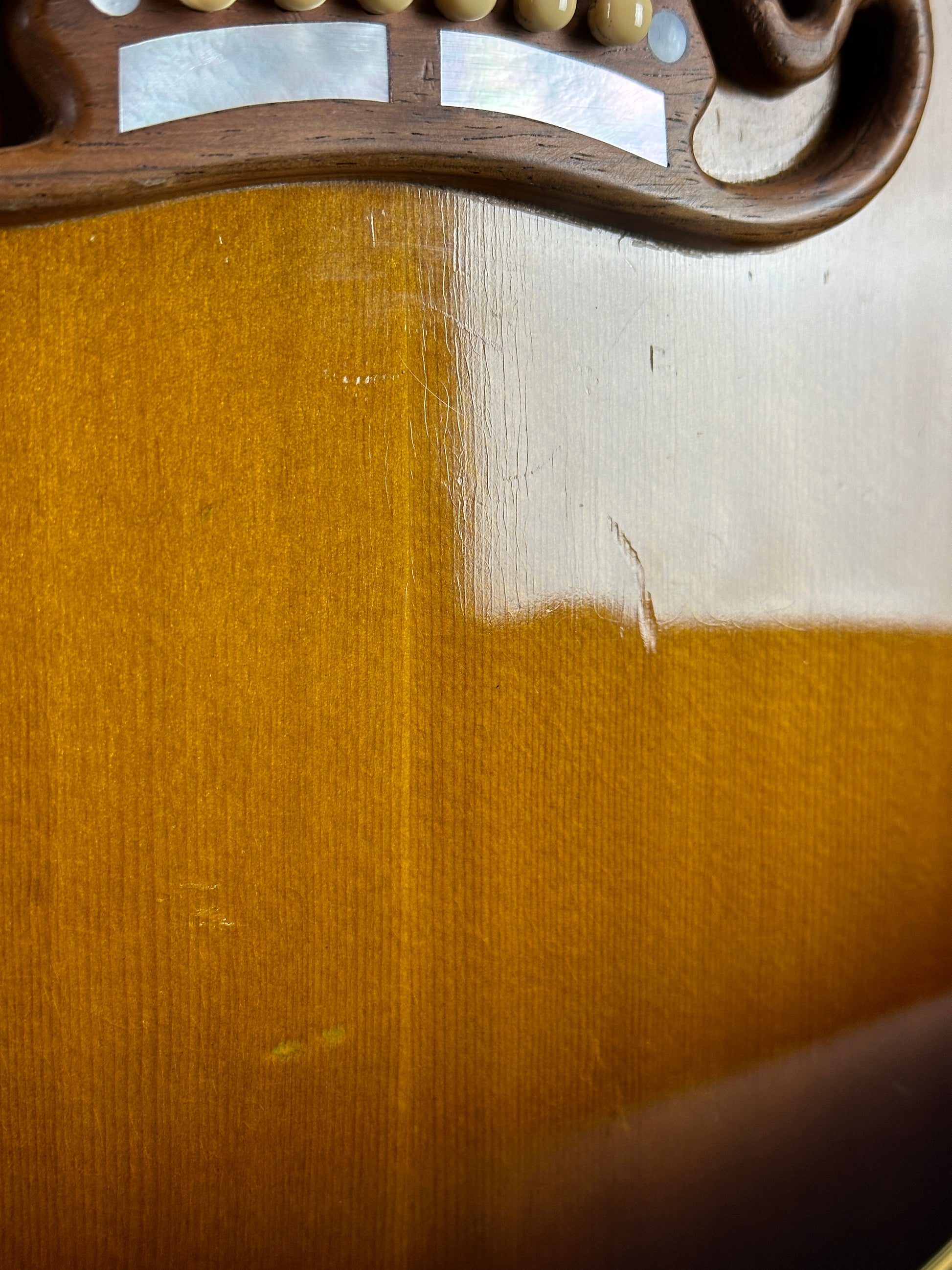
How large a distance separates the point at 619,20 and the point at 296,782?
341 millimetres

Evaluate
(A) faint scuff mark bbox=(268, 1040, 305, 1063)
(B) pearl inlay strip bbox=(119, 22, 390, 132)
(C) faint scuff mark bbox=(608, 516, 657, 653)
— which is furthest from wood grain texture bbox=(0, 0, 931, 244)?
(A) faint scuff mark bbox=(268, 1040, 305, 1063)

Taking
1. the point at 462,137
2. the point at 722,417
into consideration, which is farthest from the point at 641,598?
the point at 462,137

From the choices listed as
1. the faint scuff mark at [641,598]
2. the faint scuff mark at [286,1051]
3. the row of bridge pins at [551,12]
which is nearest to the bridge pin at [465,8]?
the row of bridge pins at [551,12]

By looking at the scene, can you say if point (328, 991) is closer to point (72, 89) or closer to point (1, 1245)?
point (1, 1245)

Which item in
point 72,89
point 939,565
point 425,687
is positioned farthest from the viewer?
point 939,565

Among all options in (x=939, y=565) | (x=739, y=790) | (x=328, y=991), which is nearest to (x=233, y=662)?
(x=328, y=991)

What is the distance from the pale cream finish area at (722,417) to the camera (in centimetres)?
46

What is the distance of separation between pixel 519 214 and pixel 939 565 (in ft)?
1.07

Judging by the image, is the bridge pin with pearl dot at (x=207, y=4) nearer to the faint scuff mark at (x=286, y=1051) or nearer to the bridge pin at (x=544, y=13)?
the bridge pin at (x=544, y=13)

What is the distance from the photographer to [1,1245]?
39 cm

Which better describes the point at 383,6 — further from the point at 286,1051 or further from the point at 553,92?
the point at 286,1051

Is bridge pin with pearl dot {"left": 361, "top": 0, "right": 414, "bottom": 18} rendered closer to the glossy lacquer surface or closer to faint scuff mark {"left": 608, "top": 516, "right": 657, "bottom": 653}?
the glossy lacquer surface

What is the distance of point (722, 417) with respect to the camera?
0.51 metres

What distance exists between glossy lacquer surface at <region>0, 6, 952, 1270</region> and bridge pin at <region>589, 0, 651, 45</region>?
0.26 ft
